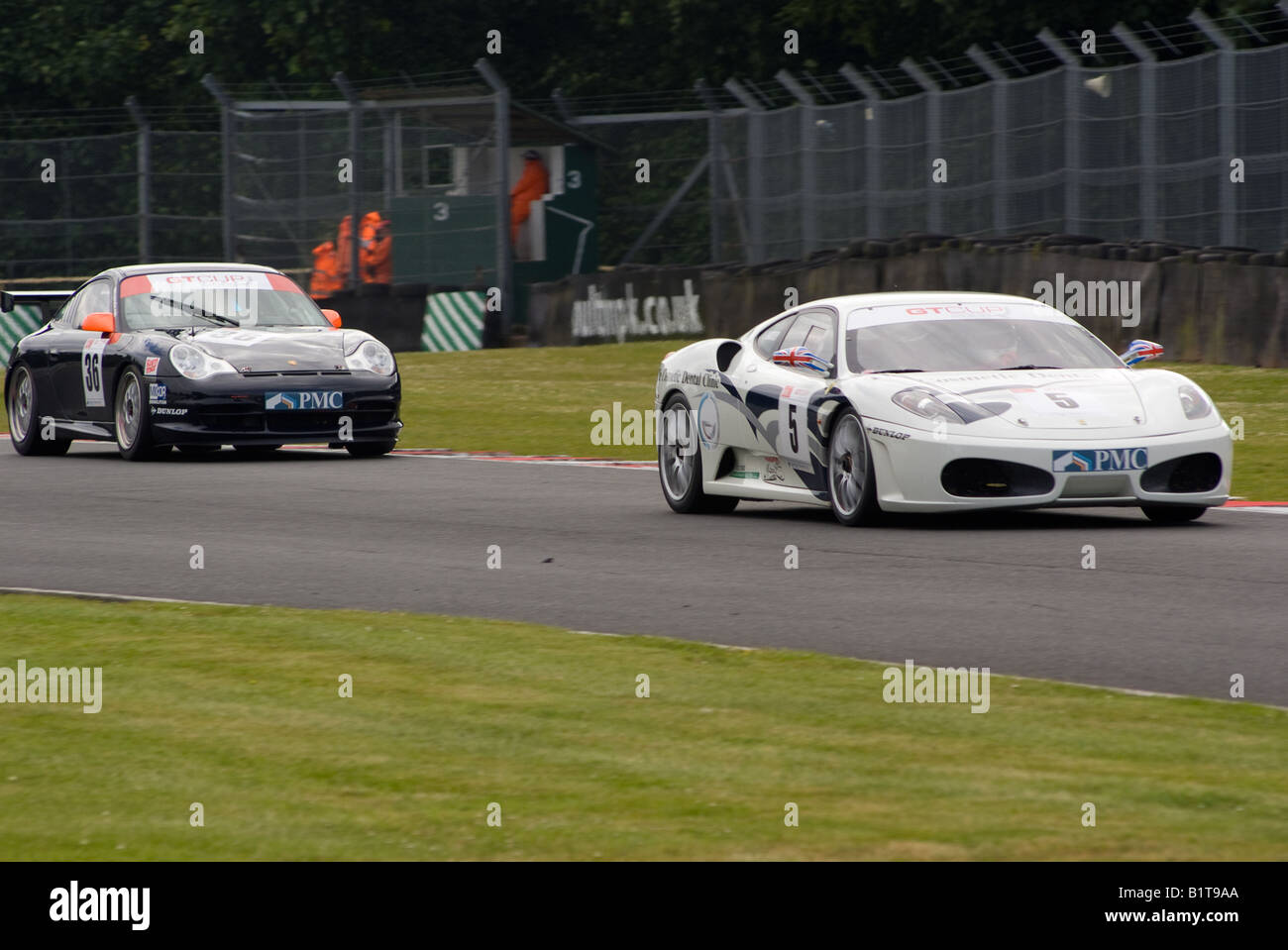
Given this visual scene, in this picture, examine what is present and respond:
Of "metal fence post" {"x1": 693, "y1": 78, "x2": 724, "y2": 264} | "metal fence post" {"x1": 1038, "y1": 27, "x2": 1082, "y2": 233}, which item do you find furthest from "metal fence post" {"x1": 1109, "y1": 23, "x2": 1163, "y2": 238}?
"metal fence post" {"x1": 693, "y1": 78, "x2": 724, "y2": 264}

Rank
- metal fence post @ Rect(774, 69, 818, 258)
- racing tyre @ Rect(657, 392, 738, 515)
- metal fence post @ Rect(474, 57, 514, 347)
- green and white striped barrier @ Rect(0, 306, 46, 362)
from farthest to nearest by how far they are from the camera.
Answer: metal fence post @ Rect(474, 57, 514, 347), green and white striped barrier @ Rect(0, 306, 46, 362), metal fence post @ Rect(774, 69, 818, 258), racing tyre @ Rect(657, 392, 738, 515)

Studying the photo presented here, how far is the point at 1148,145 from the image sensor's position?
23.5 meters

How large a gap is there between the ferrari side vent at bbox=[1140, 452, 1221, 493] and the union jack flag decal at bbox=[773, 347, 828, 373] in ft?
5.92

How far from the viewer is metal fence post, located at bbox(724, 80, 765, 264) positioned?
31.9 meters

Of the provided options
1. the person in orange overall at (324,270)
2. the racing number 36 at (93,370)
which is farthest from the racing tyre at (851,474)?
the person in orange overall at (324,270)

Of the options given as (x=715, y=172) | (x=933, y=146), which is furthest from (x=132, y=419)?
(x=715, y=172)

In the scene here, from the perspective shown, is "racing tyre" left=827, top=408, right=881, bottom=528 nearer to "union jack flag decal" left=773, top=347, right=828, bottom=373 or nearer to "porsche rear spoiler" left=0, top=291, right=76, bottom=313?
"union jack flag decal" left=773, top=347, right=828, bottom=373

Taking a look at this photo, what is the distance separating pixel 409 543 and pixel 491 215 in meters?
23.2

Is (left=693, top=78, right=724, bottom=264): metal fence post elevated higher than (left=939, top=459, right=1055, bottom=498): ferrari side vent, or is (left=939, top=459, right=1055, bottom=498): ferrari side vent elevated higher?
(left=693, top=78, right=724, bottom=264): metal fence post

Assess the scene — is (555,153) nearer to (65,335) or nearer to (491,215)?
(491,215)

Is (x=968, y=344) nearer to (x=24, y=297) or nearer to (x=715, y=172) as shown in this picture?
(x=24, y=297)

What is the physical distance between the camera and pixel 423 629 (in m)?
8.38

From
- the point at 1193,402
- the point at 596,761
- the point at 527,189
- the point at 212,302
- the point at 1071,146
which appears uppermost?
the point at 527,189

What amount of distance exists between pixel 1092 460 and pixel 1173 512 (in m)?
0.87
